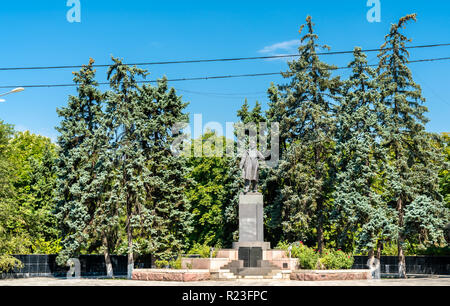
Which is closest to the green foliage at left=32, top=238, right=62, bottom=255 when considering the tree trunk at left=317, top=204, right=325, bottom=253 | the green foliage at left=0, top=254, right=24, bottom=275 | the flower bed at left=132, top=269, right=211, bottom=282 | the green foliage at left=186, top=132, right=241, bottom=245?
the green foliage at left=0, top=254, right=24, bottom=275

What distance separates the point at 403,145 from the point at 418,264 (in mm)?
10129

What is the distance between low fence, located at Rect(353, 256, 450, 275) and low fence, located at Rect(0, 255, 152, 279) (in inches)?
621

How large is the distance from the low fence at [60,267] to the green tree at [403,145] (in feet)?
55.1

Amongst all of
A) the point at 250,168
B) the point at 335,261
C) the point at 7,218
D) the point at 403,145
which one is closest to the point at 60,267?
the point at 7,218

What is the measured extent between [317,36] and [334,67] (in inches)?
93.5

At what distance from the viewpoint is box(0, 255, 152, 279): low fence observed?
98.1 feet

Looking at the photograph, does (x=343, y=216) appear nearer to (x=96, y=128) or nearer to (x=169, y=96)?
(x=169, y=96)

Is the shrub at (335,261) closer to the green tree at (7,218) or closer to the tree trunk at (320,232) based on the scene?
the tree trunk at (320,232)

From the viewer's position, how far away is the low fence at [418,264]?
34938 mm

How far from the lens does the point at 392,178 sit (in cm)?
2942

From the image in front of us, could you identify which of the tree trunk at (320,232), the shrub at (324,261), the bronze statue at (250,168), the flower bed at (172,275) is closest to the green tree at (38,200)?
the flower bed at (172,275)

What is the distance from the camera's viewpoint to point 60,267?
31766 millimetres

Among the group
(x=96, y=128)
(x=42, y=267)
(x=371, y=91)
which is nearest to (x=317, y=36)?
(x=371, y=91)

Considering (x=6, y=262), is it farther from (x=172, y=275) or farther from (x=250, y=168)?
(x=250, y=168)
